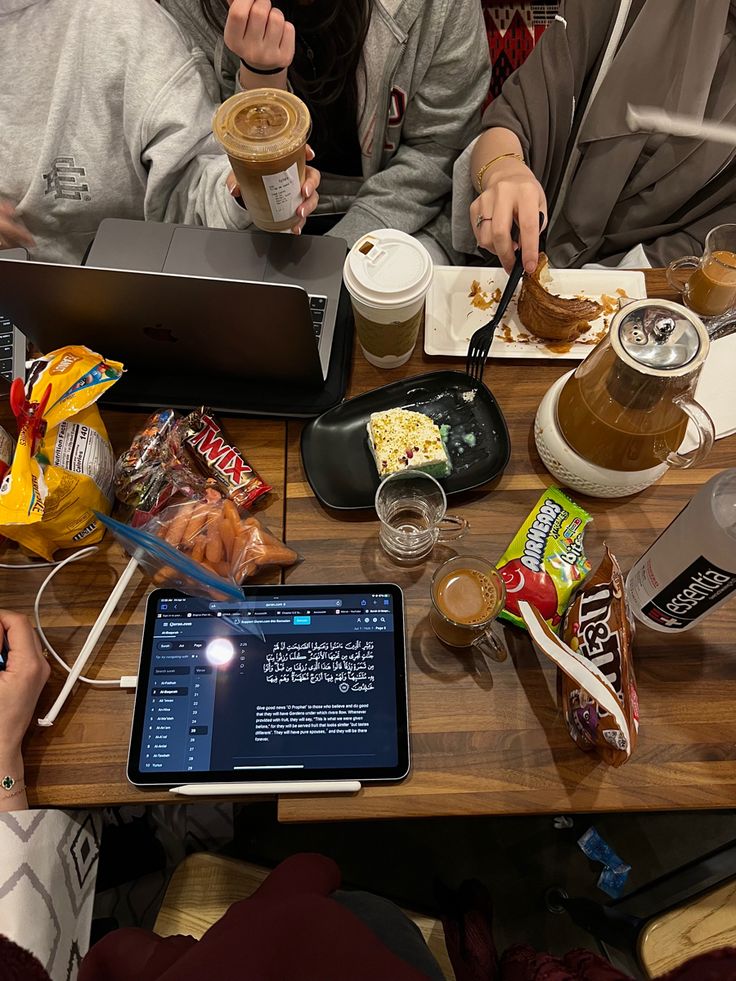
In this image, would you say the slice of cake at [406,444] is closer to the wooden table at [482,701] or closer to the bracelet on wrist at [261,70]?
the wooden table at [482,701]

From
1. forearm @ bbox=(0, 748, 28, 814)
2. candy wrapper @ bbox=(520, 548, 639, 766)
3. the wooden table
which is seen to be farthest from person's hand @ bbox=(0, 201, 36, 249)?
candy wrapper @ bbox=(520, 548, 639, 766)

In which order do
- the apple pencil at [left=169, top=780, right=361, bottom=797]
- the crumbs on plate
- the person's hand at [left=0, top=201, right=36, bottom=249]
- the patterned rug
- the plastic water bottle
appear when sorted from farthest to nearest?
1. the patterned rug
2. the person's hand at [left=0, top=201, right=36, bottom=249]
3. the crumbs on plate
4. the apple pencil at [left=169, top=780, right=361, bottom=797]
5. the plastic water bottle

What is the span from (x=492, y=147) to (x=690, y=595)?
90 cm

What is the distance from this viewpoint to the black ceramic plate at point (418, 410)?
3.05 ft

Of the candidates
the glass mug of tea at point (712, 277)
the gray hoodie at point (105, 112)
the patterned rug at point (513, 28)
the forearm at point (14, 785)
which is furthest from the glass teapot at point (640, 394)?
the patterned rug at point (513, 28)

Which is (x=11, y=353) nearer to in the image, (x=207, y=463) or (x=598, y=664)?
(x=207, y=463)

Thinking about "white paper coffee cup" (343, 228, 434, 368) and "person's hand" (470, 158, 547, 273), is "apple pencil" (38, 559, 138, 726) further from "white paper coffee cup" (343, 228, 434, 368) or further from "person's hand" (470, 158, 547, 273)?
"person's hand" (470, 158, 547, 273)

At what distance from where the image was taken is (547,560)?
2.82 ft

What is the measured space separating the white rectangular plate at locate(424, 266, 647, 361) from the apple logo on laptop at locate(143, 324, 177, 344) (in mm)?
397

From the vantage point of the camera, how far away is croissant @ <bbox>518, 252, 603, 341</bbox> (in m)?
0.99

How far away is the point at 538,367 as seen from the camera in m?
1.02

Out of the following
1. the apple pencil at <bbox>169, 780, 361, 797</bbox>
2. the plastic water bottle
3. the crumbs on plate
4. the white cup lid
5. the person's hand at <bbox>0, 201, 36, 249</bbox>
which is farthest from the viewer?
the person's hand at <bbox>0, 201, 36, 249</bbox>

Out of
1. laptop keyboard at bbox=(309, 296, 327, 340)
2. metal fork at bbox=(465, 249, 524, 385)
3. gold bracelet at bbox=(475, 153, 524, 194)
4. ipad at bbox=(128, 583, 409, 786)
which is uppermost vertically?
gold bracelet at bbox=(475, 153, 524, 194)

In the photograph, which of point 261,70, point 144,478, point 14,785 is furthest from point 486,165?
point 14,785
